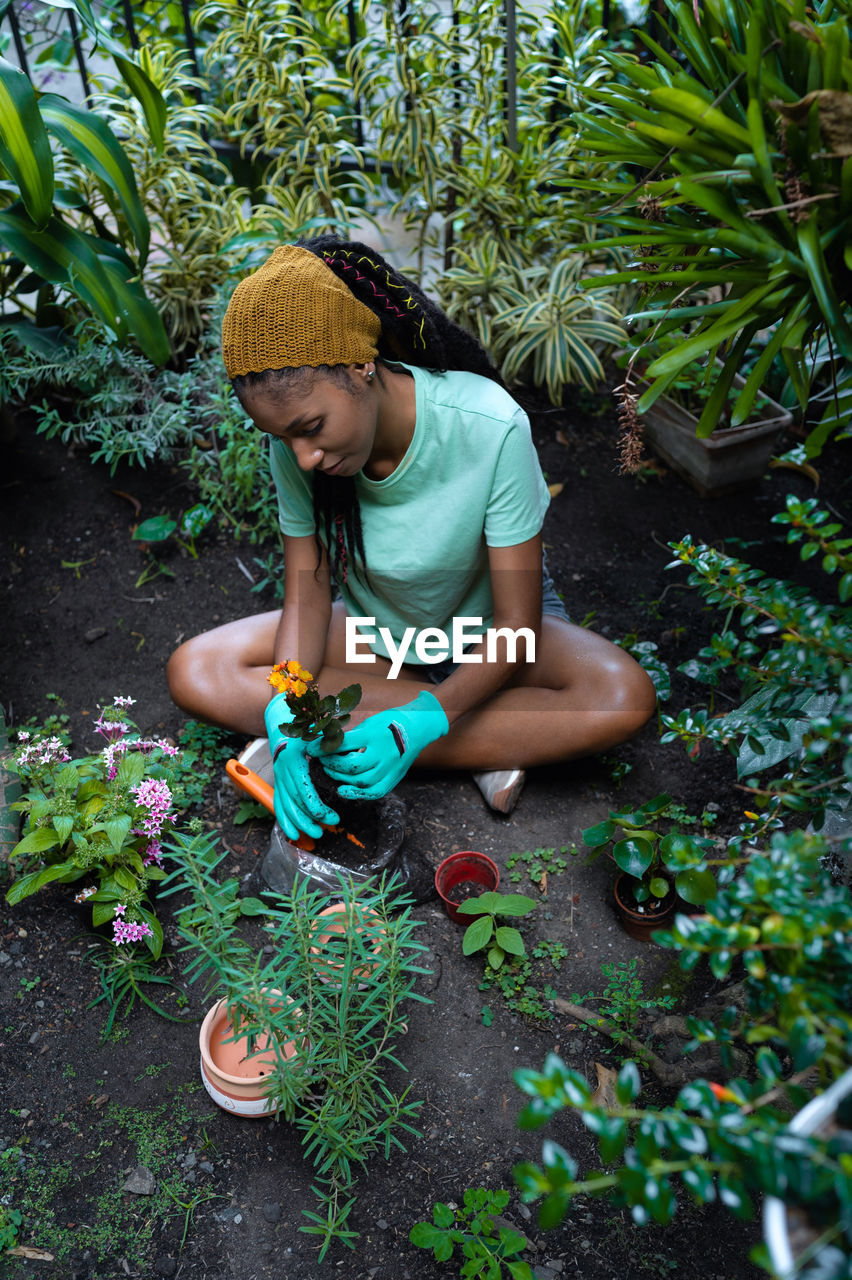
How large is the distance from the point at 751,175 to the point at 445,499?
2.84 ft

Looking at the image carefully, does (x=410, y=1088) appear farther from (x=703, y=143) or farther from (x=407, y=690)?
(x=703, y=143)

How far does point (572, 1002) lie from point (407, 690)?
76 cm

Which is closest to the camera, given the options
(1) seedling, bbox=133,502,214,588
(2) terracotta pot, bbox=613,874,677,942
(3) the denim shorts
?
(2) terracotta pot, bbox=613,874,677,942

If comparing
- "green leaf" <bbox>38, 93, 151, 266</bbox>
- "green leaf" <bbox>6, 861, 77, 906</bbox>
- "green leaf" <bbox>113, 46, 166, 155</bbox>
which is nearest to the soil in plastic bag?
"green leaf" <bbox>6, 861, 77, 906</bbox>

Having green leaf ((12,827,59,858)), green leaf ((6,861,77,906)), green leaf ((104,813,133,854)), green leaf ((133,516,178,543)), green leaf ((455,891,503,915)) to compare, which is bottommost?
green leaf ((455,891,503,915))

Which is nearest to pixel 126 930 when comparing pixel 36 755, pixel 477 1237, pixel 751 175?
pixel 36 755

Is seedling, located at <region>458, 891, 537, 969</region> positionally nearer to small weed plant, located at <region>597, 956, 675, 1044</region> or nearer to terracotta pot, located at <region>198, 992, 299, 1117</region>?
small weed plant, located at <region>597, 956, 675, 1044</region>

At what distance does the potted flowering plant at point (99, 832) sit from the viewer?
67.9 inches

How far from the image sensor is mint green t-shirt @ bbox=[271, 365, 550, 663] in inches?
72.0

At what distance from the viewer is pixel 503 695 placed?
2113mm

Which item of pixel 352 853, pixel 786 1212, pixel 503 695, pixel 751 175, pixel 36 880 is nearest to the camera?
pixel 786 1212

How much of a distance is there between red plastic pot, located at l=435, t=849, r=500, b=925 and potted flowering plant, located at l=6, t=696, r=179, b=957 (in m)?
0.56

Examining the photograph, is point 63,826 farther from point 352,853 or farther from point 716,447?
point 716,447

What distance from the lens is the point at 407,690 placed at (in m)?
2.14
